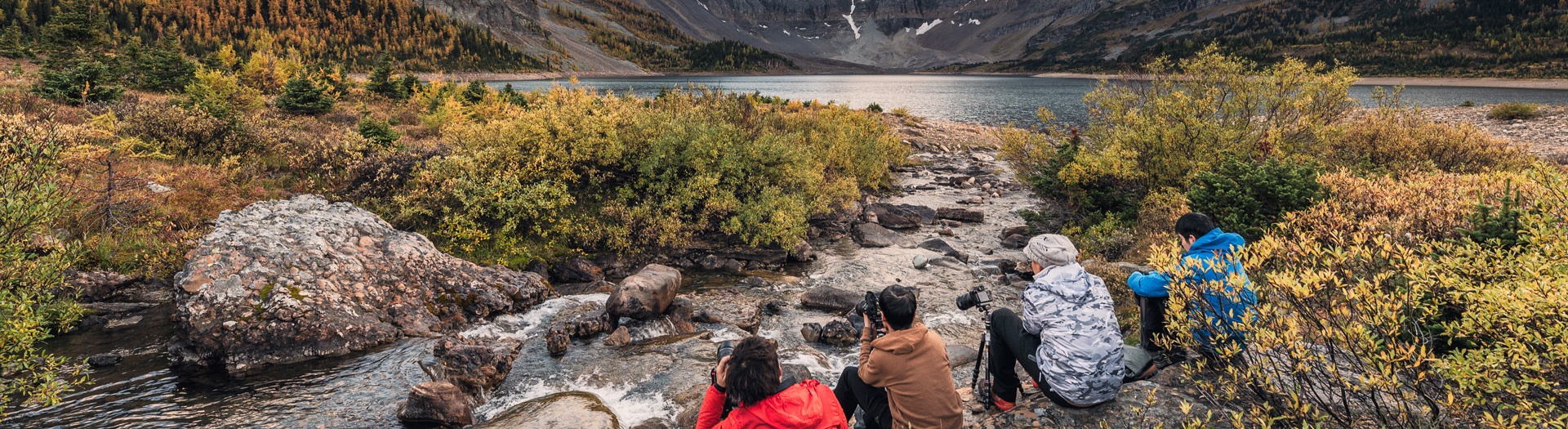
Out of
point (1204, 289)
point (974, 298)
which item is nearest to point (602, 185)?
point (974, 298)

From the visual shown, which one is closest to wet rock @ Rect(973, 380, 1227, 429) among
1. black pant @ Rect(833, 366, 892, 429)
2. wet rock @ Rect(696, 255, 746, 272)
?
black pant @ Rect(833, 366, 892, 429)

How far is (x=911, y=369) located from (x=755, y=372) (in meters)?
1.76

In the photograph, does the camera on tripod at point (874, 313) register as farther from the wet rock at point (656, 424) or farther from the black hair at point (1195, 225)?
the wet rock at point (656, 424)

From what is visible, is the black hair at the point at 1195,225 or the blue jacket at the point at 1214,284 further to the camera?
the black hair at the point at 1195,225

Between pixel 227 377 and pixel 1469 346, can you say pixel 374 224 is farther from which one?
pixel 1469 346

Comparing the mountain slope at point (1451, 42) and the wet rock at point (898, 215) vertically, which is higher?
the mountain slope at point (1451, 42)

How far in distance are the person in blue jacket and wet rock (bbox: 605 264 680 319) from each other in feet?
29.5

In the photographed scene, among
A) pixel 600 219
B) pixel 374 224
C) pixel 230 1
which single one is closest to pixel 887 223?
pixel 600 219

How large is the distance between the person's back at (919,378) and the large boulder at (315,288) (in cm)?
1046

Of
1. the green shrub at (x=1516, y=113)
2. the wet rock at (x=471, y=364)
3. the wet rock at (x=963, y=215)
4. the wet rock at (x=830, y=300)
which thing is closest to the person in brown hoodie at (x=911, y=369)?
the wet rock at (x=471, y=364)

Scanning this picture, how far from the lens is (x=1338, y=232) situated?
8898 millimetres

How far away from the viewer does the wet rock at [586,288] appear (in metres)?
15.5

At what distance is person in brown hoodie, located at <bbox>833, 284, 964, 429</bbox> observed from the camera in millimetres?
6203

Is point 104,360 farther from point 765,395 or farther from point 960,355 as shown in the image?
point 960,355
